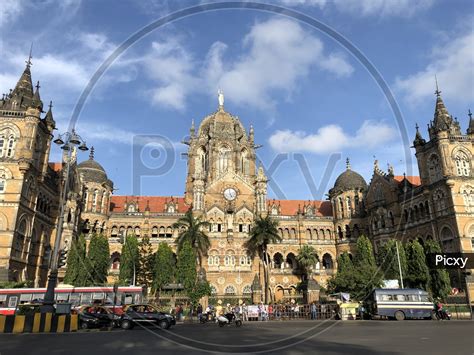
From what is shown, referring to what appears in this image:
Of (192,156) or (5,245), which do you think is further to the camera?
(192,156)

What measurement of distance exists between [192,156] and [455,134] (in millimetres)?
46143

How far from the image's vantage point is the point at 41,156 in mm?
48219

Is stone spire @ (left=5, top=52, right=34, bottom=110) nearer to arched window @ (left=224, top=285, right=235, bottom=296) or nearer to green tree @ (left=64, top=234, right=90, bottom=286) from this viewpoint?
green tree @ (left=64, top=234, right=90, bottom=286)

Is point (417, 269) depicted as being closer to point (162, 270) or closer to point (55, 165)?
point (162, 270)

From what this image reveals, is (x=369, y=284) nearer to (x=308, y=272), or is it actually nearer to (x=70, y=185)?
(x=308, y=272)

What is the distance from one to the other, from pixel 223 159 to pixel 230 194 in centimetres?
1123

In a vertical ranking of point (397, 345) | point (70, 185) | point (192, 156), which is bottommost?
point (397, 345)

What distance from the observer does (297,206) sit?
247 ft

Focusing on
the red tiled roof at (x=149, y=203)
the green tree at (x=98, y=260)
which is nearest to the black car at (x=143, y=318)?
the green tree at (x=98, y=260)

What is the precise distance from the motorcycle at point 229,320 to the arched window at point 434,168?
3645 centimetres

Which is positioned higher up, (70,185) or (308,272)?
(70,185)

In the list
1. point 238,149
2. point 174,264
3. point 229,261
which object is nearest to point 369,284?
point 229,261

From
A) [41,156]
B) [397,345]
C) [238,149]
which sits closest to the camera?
[397,345]

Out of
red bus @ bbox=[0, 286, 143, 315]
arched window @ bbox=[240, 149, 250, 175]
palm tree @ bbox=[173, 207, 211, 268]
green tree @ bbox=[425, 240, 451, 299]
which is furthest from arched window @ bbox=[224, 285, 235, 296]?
green tree @ bbox=[425, 240, 451, 299]
